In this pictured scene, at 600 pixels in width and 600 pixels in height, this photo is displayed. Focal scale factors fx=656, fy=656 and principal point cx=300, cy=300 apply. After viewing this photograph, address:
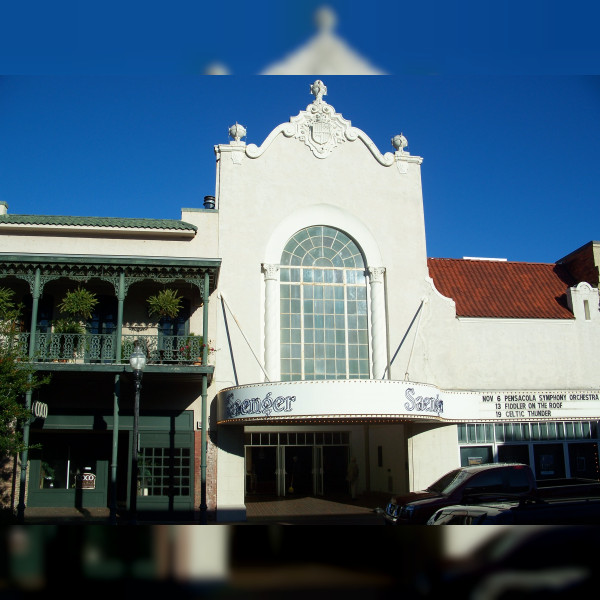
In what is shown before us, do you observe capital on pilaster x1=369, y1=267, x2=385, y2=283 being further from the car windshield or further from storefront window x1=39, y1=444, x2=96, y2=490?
storefront window x1=39, y1=444, x2=96, y2=490

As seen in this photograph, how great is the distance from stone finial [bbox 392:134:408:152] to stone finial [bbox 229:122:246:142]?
18.9ft

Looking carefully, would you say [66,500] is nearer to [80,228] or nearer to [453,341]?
[80,228]

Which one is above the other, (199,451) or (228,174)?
(228,174)

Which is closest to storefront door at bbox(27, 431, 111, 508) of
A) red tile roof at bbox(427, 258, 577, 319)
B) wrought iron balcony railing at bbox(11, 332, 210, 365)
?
wrought iron balcony railing at bbox(11, 332, 210, 365)

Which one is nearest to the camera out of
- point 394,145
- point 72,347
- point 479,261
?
point 72,347

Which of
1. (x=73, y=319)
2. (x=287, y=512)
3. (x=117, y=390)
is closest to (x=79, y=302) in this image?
(x=73, y=319)

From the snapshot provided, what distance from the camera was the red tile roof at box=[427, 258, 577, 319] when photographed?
24719 mm

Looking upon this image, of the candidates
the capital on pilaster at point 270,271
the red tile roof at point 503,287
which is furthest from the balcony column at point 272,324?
the red tile roof at point 503,287

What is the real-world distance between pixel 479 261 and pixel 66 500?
59.4 ft

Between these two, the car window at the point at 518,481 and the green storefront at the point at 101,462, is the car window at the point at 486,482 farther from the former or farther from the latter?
the green storefront at the point at 101,462

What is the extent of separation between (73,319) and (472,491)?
13.3 metres

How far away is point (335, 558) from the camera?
185 cm

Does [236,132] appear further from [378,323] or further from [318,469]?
[318,469]

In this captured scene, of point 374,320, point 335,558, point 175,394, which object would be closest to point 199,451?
point 175,394
